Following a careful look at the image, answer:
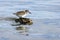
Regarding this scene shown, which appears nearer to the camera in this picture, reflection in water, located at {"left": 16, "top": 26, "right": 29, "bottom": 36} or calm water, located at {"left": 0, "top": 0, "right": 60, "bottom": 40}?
calm water, located at {"left": 0, "top": 0, "right": 60, "bottom": 40}

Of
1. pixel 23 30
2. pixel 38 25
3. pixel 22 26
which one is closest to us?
pixel 23 30

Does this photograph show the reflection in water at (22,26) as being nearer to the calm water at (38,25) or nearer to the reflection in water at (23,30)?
the reflection in water at (23,30)

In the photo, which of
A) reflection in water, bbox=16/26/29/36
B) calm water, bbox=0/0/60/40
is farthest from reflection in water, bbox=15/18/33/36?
calm water, bbox=0/0/60/40

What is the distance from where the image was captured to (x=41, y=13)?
1396cm

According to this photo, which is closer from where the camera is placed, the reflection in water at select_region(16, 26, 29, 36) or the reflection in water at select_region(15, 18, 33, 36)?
the reflection in water at select_region(16, 26, 29, 36)

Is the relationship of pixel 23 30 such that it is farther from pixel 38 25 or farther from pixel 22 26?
pixel 38 25

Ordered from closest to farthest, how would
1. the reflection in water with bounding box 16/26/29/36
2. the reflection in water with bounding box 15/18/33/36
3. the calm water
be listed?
the calm water
the reflection in water with bounding box 16/26/29/36
the reflection in water with bounding box 15/18/33/36

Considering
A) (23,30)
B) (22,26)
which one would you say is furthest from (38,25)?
(23,30)

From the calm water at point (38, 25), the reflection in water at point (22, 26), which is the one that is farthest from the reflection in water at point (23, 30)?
the calm water at point (38, 25)

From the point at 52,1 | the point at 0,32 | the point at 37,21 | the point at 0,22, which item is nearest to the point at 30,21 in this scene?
the point at 37,21

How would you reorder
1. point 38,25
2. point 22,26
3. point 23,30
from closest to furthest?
1. point 23,30
2. point 22,26
3. point 38,25

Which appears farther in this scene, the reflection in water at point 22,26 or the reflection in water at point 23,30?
the reflection in water at point 22,26

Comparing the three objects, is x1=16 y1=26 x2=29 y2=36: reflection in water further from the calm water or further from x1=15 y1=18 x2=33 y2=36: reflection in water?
the calm water

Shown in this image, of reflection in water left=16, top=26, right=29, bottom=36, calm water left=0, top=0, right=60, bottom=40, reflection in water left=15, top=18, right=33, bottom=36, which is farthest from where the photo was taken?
reflection in water left=15, top=18, right=33, bottom=36
